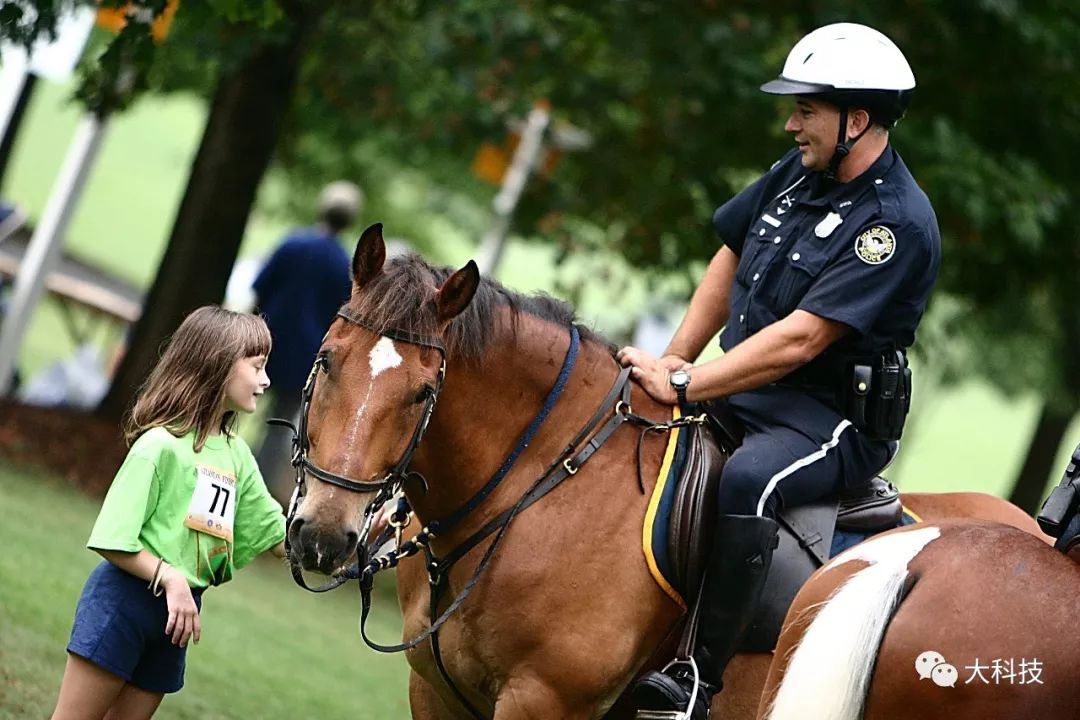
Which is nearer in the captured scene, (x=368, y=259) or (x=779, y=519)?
(x=368, y=259)

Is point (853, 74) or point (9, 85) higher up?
point (853, 74)

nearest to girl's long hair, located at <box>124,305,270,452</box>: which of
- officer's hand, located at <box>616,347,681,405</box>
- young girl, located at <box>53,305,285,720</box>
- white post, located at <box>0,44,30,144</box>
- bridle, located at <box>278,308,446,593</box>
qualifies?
young girl, located at <box>53,305,285,720</box>

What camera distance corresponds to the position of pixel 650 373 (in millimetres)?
5293

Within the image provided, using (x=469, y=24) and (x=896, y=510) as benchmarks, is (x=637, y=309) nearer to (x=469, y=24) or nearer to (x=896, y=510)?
(x=469, y=24)

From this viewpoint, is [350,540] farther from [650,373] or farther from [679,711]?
[650,373]

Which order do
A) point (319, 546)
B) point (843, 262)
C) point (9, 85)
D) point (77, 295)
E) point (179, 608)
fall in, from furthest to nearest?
point (77, 295) < point (9, 85) < point (843, 262) < point (179, 608) < point (319, 546)

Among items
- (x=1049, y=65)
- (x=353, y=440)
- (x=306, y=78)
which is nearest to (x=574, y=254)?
(x=306, y=78)

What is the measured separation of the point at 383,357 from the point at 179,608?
0.90 metres

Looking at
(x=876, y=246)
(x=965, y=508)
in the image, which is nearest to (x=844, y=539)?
(x=965, y=508)

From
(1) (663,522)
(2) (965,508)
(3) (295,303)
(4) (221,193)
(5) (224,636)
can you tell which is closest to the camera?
(1) (663,522)

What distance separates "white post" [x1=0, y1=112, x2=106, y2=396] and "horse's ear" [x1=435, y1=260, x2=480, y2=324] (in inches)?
405

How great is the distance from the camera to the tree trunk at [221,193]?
13.8m

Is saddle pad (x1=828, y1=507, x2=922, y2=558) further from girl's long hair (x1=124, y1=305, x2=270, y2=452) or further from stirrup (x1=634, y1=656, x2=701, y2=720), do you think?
girl's long hair (x1=124, y1=305, x2=270, y2=452)

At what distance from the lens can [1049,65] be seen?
1284cm
